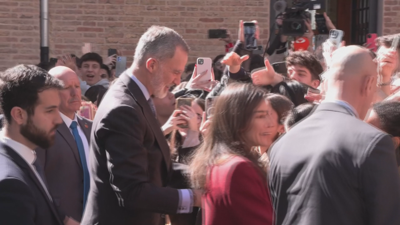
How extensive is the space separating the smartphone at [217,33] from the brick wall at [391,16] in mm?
2587

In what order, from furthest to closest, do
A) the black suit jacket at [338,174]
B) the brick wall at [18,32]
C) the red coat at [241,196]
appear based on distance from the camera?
1. the brick wall at [18,32]
2. the red coat at [241,196]
3. the black suit jacket at [338,174]

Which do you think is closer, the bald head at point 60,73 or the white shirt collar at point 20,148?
the white shirt collar at point 20,148

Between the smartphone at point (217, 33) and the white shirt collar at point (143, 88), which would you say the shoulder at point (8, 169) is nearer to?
the white shirt collar at point (143, 88)

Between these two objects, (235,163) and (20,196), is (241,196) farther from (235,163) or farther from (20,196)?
(20,196)

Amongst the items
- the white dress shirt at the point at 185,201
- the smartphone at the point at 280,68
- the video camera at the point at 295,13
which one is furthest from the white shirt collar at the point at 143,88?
the video camera at the point at 295,13

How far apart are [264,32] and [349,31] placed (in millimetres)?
2834

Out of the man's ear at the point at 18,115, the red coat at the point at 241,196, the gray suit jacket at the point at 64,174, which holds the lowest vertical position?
the gray suit jacket at the point at 64,174

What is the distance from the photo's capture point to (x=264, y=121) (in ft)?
9.48

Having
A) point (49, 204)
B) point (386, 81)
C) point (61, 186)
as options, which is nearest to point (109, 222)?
point (49, 204)

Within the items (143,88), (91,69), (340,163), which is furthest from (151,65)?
(91,69)

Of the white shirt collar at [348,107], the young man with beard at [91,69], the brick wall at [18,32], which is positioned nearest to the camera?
the white shirt collar at [348,107]

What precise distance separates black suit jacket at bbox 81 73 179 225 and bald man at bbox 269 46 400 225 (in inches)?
26.4

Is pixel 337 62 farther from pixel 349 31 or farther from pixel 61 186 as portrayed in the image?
pixel 349 31

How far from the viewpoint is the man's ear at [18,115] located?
2.76 meters
